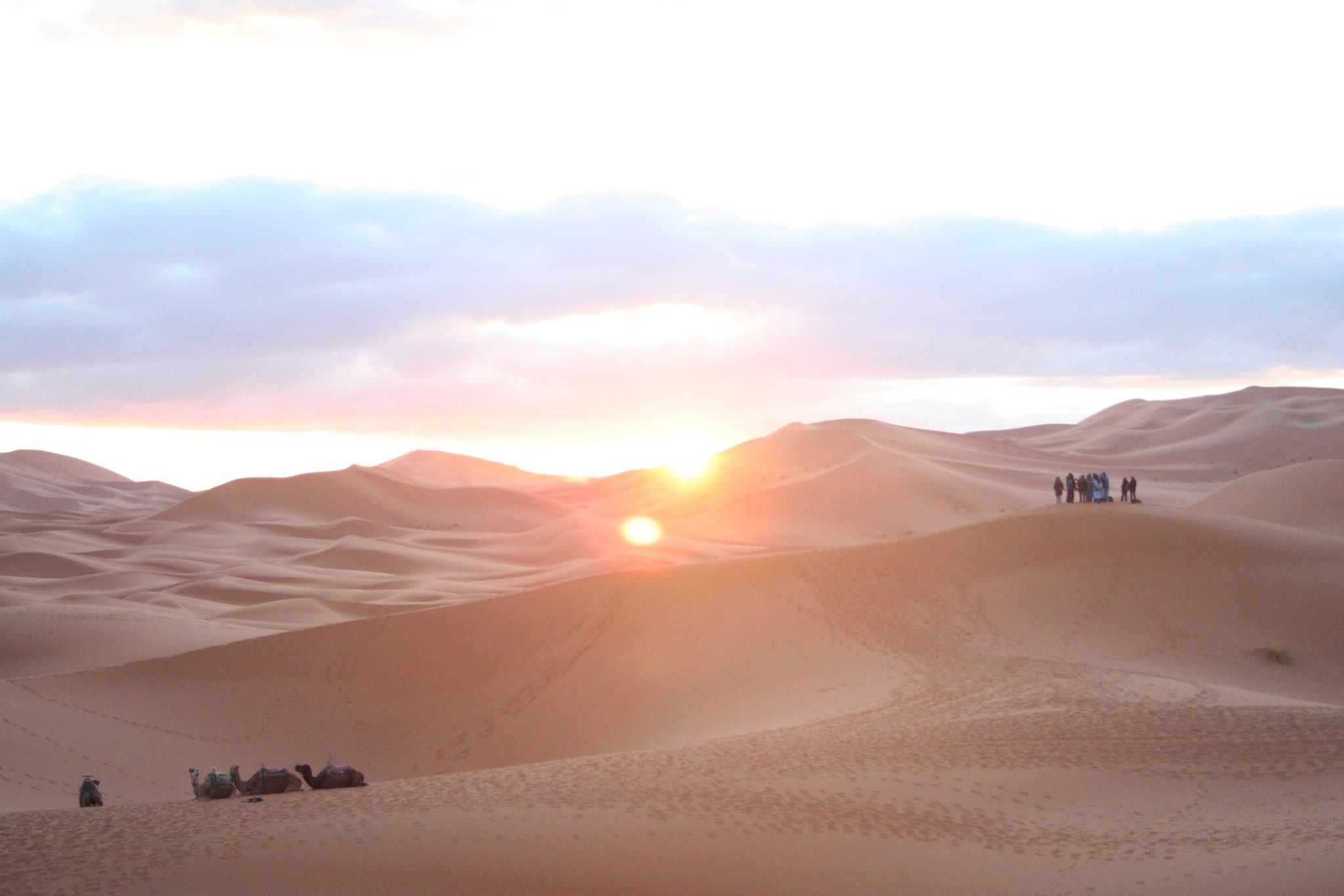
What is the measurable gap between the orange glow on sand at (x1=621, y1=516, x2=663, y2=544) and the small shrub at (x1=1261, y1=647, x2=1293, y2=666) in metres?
26.6

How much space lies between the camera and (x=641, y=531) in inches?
1890

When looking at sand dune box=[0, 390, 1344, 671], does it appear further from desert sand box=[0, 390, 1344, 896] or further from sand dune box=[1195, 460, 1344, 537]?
sand dune box=[1195, 460, 1344, 537]

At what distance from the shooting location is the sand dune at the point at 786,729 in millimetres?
8516

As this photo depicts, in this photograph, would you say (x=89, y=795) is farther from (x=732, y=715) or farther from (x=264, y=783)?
(x=732, y=715)

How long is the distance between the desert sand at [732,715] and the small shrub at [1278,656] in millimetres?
159

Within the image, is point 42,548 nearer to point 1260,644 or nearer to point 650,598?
point 650,598

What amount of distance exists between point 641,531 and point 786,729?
34865 millimetres

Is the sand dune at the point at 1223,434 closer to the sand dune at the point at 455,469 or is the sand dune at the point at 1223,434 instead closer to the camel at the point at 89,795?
the camel at the point at 89,795

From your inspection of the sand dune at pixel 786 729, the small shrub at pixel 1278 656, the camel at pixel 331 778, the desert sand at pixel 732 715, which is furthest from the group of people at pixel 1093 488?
the camel at pixel 331 778

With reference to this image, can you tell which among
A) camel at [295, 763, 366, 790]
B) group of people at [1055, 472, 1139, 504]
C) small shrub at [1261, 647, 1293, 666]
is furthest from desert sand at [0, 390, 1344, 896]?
group of people at [1055, 472, 1139, 504]

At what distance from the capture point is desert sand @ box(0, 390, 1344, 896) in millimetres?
8516

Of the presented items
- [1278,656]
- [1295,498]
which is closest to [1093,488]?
[1278,656]

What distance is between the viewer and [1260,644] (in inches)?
728

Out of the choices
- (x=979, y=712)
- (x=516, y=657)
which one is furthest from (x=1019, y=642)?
(x=516, y=657)
